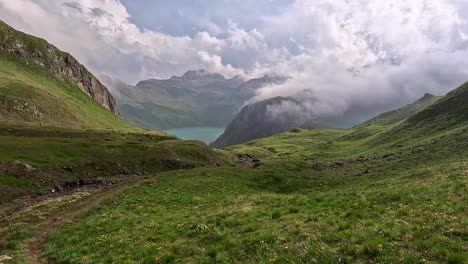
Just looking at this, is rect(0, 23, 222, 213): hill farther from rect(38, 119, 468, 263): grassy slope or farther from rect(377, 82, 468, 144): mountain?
rect(377, 82, 468, 144): mountain

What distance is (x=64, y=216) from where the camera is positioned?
35.2 m

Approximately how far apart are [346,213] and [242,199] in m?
13.3

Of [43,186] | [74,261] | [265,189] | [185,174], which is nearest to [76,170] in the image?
[43,186]

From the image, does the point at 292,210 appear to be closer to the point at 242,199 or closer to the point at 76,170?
the point at 242,199

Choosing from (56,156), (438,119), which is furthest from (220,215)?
(438,119)

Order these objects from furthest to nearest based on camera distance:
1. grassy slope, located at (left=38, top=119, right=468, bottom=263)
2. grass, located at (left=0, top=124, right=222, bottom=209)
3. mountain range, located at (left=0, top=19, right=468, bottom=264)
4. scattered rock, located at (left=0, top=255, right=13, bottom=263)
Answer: grass, located at (left=0, top=124, right=222, bottom=209) < scattered rock, located at (left=0, top=255, right=13, bottom=263) < mountain range, located at (left=0, top=19, right=468, bottom=264) < grassy slope, located at (left=38, top=119, right=468, bottom=263)

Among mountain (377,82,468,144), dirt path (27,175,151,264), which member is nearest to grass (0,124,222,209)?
dirt path (27,175,151,264)

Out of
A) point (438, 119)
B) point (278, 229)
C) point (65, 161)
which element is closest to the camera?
point (278, 229)

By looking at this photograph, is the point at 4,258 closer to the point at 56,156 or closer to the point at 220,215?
the point at 220,215

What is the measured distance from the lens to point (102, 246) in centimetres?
2361

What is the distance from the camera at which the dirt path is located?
79.4 feet

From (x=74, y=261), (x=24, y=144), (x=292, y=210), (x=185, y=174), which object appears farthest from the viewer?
(x=24, y=144)

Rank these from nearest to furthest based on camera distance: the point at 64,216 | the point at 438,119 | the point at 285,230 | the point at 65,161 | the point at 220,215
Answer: the point at 285,230
the point at 220,215
the point at 64,216
the point at 65,161
the point at 438,119

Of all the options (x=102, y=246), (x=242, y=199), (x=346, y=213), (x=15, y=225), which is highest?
(x=346, y=213)
